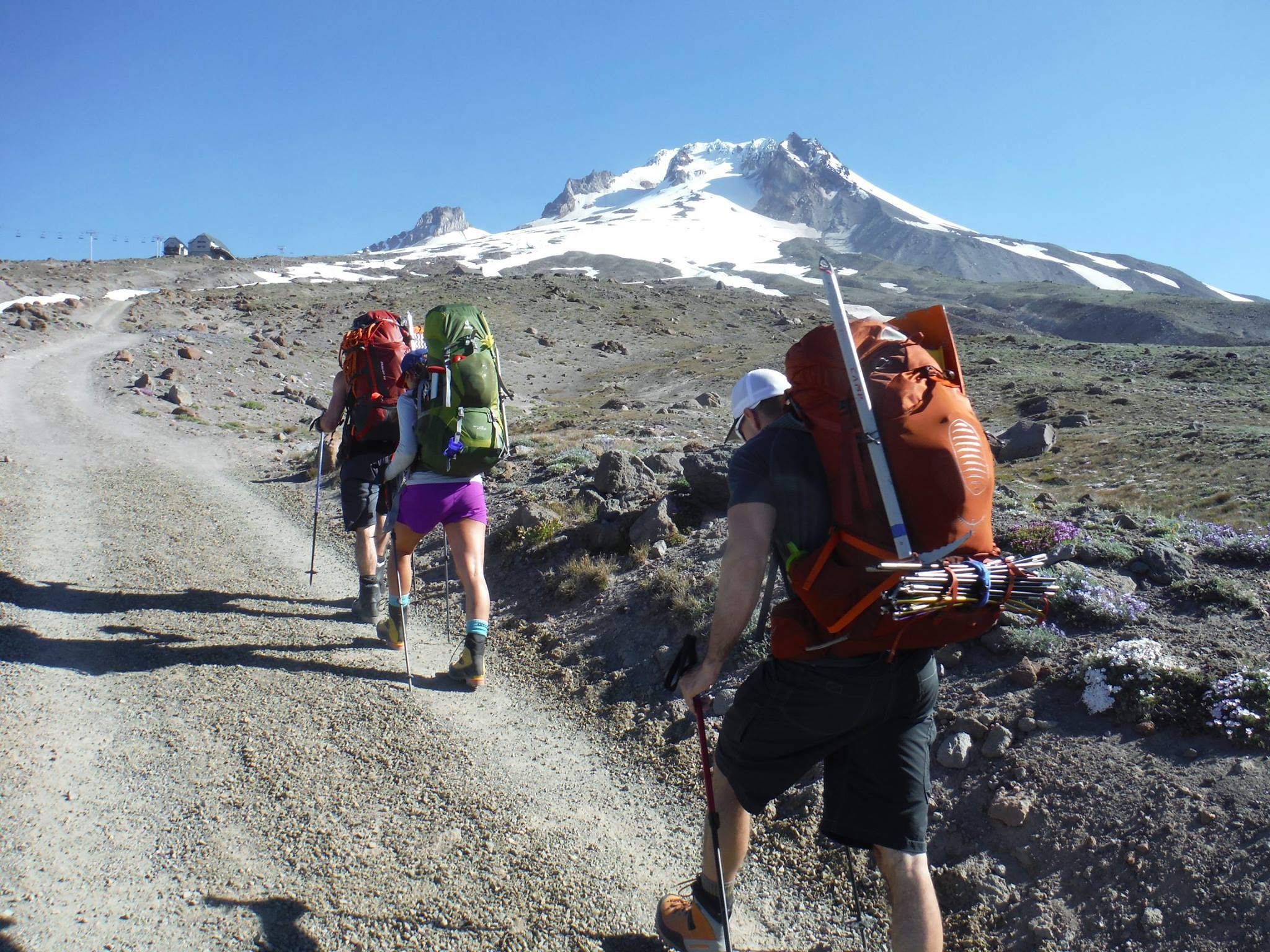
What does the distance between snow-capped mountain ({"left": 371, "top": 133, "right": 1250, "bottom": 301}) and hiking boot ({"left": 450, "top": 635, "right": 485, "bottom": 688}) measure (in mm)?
91913

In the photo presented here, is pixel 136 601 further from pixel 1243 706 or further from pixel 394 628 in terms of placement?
pixel 1243 706

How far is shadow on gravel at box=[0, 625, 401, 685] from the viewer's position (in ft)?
16.5

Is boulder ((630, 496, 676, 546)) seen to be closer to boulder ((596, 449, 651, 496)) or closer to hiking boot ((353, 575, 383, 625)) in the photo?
boulder ((596, 449, 651, 496))

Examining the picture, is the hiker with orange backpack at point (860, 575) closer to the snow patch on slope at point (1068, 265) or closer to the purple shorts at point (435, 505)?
the purple shorts at point (435, 505)

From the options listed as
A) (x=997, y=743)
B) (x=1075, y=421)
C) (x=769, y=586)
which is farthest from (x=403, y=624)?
(x=1075, y=421)

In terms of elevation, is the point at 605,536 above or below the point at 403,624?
above

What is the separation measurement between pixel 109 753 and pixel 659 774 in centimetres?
275

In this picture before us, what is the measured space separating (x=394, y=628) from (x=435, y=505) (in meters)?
1.18

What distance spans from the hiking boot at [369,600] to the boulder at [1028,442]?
41.0ft

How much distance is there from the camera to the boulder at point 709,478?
25.0ft

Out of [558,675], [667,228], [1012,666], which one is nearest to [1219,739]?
[1012,666]

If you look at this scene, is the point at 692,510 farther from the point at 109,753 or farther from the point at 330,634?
the point at 109,753

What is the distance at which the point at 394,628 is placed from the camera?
5582mm

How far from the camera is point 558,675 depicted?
17.6ft
